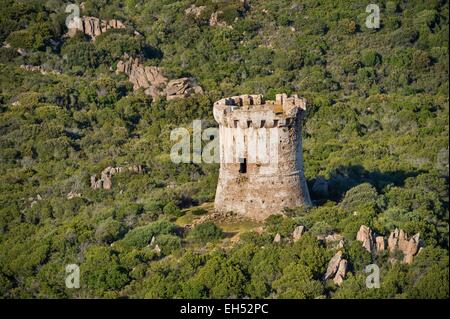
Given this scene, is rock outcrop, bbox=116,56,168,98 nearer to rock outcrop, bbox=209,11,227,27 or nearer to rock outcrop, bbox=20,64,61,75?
rock outcrop, bbox=20,64,61,75

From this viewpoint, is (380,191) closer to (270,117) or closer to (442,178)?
(442,178)

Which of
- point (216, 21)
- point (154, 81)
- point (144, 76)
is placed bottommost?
point (154, 81)

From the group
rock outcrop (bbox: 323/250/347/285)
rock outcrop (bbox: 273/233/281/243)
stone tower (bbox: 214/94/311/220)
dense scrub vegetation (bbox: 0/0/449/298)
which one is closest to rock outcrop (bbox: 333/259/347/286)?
rock outcrop (bbox: 323/250/347/285)

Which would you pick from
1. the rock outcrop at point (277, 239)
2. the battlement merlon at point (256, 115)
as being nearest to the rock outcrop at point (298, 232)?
the rock outcrop at point (277, 239)

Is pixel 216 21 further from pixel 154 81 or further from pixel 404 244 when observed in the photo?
pixel 404 244

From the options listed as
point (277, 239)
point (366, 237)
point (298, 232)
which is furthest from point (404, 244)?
point (277, 239)

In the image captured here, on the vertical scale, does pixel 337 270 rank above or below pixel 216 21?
below

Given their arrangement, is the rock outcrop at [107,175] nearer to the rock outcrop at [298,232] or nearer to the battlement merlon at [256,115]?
the battlement merlon at [256,115]
